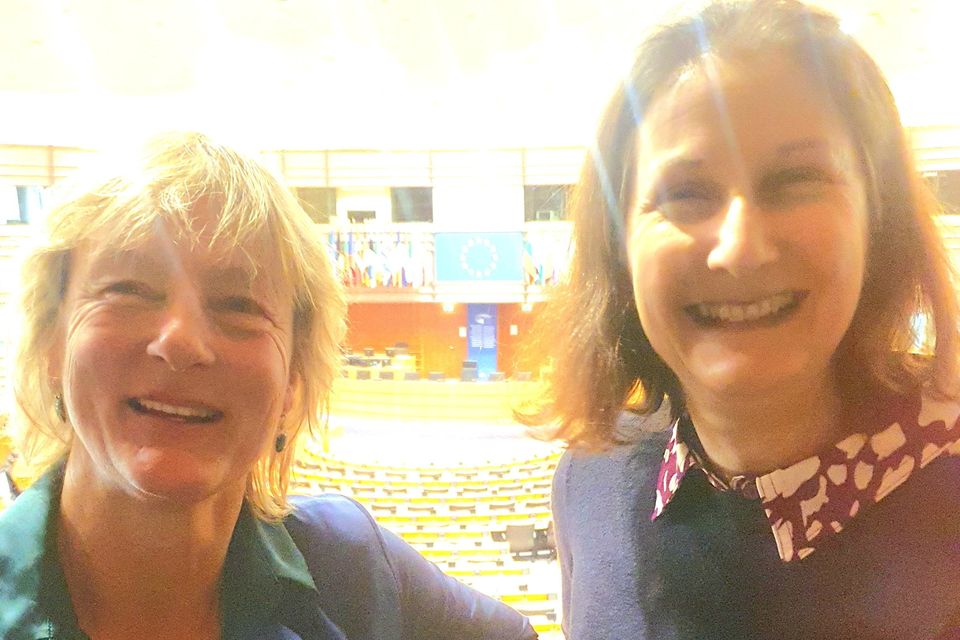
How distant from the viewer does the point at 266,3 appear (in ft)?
3.46

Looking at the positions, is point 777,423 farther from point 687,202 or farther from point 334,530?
point 334,530

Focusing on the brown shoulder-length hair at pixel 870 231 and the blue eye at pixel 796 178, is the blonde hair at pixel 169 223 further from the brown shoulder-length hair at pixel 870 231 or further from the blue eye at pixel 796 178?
the blue eye at pixel 796 178

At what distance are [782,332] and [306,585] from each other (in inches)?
25.6

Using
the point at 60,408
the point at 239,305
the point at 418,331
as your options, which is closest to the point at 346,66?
the point at 418,331

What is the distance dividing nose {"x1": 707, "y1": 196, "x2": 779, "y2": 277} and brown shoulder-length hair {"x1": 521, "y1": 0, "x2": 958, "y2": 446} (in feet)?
0.44

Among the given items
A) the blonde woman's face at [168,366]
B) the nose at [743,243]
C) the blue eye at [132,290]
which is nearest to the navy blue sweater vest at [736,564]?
the nose at [743,243]

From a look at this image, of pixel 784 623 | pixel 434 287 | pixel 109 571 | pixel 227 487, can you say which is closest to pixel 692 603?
pixel 784 623

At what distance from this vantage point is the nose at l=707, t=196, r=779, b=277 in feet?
1.77

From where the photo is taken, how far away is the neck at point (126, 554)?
725mm

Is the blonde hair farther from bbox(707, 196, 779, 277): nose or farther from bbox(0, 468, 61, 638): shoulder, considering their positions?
bbox(707, 196, 779, 277): nose

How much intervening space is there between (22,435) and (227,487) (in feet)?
0.96

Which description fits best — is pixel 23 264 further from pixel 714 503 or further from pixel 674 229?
pixel 714 503

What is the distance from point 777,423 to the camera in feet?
2.13

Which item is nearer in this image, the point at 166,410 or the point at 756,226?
the point at 756,226
